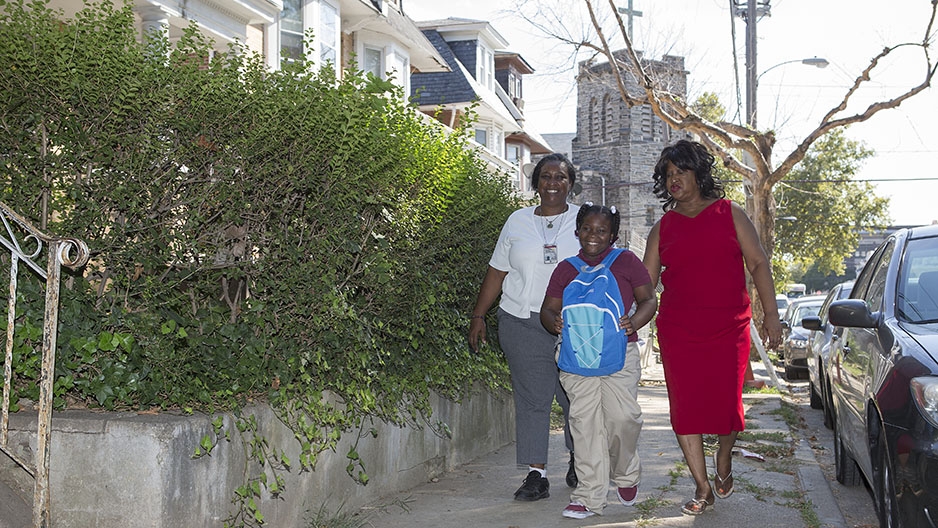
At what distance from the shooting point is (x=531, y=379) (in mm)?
6027

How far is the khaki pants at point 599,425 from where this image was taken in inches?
211

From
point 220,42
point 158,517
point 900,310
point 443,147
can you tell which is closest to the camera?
point 158,517

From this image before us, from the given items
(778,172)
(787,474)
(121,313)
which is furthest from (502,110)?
(121,313)

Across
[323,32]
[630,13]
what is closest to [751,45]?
[630,13]

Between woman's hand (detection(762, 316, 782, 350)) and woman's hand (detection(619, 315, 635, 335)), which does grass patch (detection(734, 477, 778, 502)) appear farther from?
woman's hand (detection(619, 315, 635, 335))

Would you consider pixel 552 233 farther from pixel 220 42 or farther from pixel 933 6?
pixel 933 6

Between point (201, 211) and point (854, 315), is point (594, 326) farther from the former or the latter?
point (201, 211)

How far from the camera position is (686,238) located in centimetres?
561

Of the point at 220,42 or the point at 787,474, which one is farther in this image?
the point at 220,42

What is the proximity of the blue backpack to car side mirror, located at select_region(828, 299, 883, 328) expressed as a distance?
1.12 metres

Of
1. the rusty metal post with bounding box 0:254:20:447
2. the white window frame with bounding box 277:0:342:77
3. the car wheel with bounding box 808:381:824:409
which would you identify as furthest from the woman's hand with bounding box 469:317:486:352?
the white window frame with bounding box 277:0:342:77

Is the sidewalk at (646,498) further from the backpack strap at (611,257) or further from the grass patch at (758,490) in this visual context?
the backpack strap at (611,257)

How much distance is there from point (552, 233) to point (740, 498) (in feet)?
6.37

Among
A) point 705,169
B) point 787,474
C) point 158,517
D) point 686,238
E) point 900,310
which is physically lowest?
point 787,474
